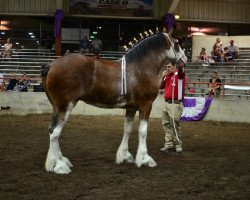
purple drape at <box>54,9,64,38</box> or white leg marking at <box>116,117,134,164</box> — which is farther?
purple drape at <box>54,9,64,38</box>

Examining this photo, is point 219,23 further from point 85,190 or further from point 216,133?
point 85,190

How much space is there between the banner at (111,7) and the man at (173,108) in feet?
67.7

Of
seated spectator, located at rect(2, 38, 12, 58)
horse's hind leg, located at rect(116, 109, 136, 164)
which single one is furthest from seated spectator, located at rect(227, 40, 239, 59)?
horse's hind leg, located at rect(116, 109, 136, 164)

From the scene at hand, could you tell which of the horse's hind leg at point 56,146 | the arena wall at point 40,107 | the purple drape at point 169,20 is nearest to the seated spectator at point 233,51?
the purple drape at point 169,20

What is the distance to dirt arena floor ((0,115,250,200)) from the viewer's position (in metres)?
5.92

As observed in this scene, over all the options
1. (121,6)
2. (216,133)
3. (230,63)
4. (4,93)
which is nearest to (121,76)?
(216,133)

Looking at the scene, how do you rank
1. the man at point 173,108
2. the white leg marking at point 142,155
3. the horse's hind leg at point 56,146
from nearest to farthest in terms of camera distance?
the horse's hind leg at point 56,146, the white leg marking at point 142,155, the man at point 173,108

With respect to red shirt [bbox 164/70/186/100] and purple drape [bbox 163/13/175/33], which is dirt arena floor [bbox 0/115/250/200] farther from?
purple drape [bbox 163/13/175/33]

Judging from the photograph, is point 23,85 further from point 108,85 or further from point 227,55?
point 227,55

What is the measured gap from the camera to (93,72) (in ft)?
24.6

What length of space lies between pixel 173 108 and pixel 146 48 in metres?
1.74

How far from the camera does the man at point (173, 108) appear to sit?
9.39 metres

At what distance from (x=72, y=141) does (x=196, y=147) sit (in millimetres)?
2899

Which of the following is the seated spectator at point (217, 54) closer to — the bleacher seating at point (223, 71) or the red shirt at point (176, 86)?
the bleacher seating at point (223, 71)
